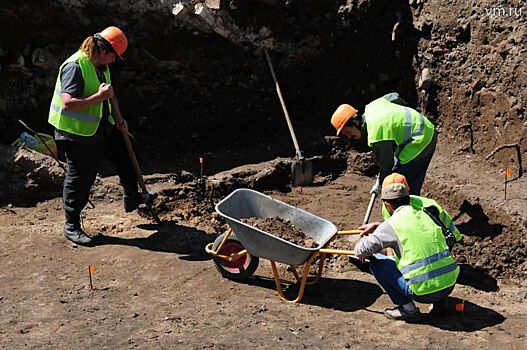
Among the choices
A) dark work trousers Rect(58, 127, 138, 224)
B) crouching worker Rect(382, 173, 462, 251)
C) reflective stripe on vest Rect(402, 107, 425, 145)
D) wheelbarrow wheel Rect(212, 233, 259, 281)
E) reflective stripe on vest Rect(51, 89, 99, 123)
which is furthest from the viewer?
dark work trousers Rect(58, 127, 138, 224)

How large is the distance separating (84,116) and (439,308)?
3233 millimetres

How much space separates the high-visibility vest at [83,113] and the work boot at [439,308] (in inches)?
122

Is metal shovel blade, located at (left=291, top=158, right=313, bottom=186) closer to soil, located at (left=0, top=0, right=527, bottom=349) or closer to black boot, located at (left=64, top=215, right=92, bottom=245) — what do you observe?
soil, located at (left=0, top=0, right=527, bottom=349)

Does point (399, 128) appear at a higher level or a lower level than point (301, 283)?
higher

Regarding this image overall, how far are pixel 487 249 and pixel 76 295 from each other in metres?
3.41

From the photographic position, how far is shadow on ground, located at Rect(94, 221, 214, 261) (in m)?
6.63

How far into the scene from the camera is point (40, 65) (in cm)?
814

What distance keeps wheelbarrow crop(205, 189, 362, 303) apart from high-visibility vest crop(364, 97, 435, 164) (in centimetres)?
84

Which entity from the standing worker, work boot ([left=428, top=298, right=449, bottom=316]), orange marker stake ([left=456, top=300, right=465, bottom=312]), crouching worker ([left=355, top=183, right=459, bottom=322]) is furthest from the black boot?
orange marker stake ([left=456, top=300, right=465, bottom=312])

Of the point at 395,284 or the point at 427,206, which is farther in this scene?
the point at 427,206

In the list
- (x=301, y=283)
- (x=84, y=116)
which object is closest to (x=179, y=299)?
(x=301, y=283)

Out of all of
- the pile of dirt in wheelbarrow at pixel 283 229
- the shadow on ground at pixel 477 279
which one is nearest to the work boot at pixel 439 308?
the shadow on ground at pixel 477 279

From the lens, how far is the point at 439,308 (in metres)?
5.50

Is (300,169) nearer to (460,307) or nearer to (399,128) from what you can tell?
(399,128)
